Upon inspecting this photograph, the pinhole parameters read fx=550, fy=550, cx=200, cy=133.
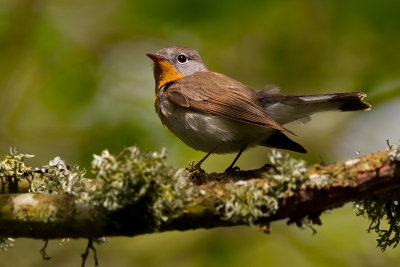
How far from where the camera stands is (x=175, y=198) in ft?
7.89

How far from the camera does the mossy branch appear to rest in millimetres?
2395

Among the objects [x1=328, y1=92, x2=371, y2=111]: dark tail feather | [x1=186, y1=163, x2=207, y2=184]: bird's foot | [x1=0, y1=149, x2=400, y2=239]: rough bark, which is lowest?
[x1=0, y1=149, x2=400, y2=239]: rough bark

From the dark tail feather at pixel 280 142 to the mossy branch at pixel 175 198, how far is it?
1895mm

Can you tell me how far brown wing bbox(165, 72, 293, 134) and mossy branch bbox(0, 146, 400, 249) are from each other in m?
1.62

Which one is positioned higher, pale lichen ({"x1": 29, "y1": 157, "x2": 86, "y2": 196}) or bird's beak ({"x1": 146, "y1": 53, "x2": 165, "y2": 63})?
bird's beak ({"x1": 146, "y1": 53, "x2": 165, "y2": 63})

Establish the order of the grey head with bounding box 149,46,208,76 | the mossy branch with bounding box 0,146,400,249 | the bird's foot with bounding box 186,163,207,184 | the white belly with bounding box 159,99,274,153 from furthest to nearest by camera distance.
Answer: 1. the grey head with bounding box 149,46,208,76
2. the white belly with bounding box 159,99,274,153
3. the bird's foot with bounding box 186,163,207,184
4. the mossy branch with bounding box 0,146,400,249

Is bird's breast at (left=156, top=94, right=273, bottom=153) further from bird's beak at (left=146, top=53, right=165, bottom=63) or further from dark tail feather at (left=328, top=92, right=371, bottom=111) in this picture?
bird's beak at (left=146, top=53, right=165, bottom=63)

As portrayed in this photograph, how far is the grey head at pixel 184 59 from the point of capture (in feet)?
18.2

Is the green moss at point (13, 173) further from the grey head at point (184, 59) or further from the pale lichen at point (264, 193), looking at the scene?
the grey head at point (184, 59)

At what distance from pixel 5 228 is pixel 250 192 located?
3.61ft

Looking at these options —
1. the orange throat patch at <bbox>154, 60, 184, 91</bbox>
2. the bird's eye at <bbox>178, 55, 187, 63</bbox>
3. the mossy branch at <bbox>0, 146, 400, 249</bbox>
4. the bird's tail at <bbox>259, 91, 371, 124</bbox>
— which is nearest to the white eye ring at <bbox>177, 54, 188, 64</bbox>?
the bird's eye at <bbox>178, 55, 187, 63</bbox>

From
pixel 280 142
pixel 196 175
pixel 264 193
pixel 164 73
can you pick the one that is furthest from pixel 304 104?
pixel 264 193

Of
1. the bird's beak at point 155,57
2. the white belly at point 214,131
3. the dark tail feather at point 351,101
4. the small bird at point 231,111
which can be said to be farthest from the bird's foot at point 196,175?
the bird's beak at point 155,57

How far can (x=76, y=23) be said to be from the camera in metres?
5.30
